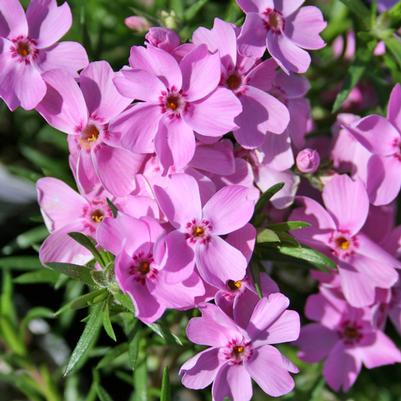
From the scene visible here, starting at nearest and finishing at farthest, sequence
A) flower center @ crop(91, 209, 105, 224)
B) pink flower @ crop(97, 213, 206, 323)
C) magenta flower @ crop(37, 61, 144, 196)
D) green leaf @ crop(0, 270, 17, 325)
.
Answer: pink flower @ crop(97, 213, 206, 323) < magenta flower @ crop(37, 61, 144, 196) < flower center @ crop(91, 209, 105, 224) < green leaf @ crop(0, 270, 17, 325)

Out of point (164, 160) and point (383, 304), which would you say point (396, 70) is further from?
point (164, 160)

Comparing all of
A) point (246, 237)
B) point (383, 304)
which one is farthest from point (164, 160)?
point (383, 304)

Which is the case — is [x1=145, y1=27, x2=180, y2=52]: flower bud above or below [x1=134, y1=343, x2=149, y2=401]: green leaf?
above

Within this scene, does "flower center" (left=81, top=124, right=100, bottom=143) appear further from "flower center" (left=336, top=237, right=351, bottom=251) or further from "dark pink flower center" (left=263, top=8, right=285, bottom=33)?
"flower center" (left=336, top=237, right=351, bottom=251)

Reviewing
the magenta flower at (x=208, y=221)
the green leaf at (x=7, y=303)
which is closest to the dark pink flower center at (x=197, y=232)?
the magenta flower at (x=208, y=221)

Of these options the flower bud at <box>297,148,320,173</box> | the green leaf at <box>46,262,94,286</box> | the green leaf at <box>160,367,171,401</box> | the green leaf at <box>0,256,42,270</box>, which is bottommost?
the green leaf at <box>0,256,42,270</box>

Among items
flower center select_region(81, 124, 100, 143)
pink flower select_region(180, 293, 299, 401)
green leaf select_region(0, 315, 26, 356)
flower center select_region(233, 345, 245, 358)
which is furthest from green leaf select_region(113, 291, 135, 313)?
green leaf select_region(0, 315, 26, 356)
